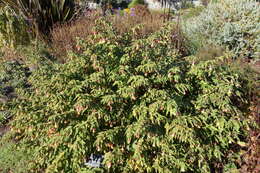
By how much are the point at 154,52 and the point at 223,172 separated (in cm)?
165

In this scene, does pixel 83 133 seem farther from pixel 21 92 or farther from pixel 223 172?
pixel 223 172

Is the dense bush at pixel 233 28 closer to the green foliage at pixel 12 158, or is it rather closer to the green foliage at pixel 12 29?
the green foliage at pixel 12 158

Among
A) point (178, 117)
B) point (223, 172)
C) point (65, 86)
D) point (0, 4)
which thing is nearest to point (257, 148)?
point (223, 172)

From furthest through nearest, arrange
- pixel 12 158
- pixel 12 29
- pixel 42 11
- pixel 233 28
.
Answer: pixel 42 11 → pixel 12 29 → pixel 233 28 → pixel 12 158

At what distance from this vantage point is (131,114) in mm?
2404

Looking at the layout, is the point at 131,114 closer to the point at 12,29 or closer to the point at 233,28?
the point at 233,28

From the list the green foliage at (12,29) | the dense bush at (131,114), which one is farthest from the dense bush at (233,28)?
the green foliage at (12,29)

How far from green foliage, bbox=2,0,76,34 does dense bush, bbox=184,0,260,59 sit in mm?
3805

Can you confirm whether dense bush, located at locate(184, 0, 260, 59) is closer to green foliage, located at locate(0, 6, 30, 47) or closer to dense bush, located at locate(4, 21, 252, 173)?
dense bush, located at locate(4, 21, 252, 173)

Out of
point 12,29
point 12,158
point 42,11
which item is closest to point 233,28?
point 12,158

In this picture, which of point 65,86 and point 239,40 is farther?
point 239,40

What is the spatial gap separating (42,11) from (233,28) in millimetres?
4882

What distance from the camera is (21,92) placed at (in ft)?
9.63

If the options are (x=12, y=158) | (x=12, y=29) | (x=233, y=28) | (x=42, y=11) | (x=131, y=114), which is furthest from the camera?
(x=42, y=11)
